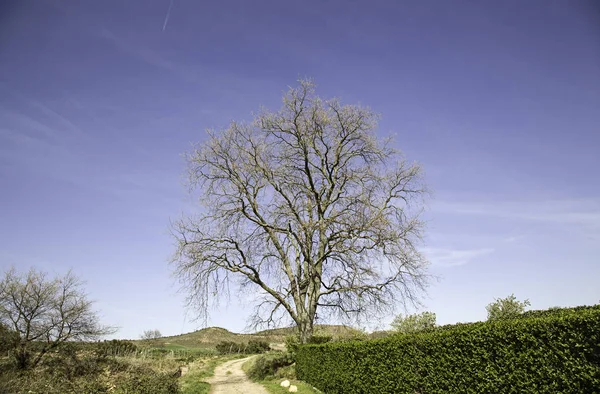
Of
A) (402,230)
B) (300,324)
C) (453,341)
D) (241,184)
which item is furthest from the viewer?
(241,184)

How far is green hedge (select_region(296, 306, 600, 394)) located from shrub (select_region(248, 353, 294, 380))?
33.9 feet

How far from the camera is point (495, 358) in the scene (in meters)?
6.86

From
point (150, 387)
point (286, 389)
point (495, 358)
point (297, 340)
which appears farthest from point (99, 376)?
point (495, 358)

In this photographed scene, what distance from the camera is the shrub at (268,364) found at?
67.9ft

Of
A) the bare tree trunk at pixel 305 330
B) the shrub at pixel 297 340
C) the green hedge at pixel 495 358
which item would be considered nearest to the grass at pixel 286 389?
the shrub at pixel 297 340

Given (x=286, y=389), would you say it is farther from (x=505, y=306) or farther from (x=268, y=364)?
(x=505, y=306)

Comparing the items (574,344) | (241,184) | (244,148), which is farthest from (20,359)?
(574,344)

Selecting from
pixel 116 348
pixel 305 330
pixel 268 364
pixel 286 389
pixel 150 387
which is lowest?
pixel 286 389

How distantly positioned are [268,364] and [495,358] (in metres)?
17.0

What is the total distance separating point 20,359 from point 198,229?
42.7 ft

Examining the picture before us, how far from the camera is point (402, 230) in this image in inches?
741

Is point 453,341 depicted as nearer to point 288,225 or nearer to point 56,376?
point 288,225

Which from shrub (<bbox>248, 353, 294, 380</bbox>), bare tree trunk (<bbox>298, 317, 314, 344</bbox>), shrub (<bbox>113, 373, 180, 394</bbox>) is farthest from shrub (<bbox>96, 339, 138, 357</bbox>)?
shrub (<bbox>113, 373, 180, 394</bbox>)

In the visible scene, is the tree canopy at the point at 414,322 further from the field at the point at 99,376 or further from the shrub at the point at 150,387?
the shrub at the point at 150,387
